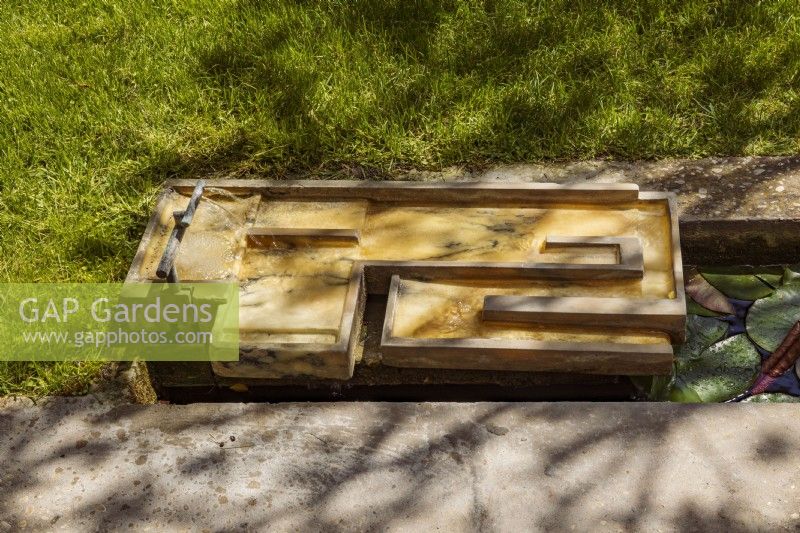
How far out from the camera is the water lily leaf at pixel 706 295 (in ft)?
9.37

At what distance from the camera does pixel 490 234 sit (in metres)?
2.84

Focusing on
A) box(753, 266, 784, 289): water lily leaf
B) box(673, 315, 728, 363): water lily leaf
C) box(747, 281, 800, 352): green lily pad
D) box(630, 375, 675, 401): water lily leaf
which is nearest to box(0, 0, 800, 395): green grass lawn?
box(753, 266, 784, 289): water lily leaf

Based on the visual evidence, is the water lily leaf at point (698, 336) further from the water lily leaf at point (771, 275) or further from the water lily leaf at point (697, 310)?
the water lily leaf at point (771, 275)

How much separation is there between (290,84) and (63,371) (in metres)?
1.60

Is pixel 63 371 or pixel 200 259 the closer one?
pixel 63 371

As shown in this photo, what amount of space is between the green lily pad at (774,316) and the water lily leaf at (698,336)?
0.10m

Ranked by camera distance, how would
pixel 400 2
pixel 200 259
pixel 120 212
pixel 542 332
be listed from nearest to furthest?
pixel 542 332
pixel 200 259
pixel 120 212
pixel 400 2

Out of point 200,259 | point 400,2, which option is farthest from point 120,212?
point 400,2

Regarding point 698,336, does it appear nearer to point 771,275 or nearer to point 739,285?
point 739,285

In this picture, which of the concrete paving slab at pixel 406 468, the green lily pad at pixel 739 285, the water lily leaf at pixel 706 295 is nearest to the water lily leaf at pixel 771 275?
the green lily pad at pixel 739 285

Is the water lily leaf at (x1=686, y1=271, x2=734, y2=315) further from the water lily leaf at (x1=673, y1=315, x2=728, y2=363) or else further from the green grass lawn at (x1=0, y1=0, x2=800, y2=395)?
the green grass lawn at (x1=0, y1=0, x2=800, y2=395)

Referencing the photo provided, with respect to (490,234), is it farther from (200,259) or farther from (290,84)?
(290,84)

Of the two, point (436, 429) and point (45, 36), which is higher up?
point (45, 36)

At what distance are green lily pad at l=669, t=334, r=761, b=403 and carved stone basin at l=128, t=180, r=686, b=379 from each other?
22 centimetres
